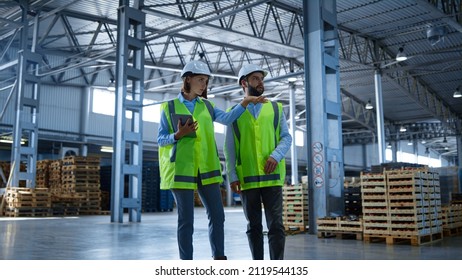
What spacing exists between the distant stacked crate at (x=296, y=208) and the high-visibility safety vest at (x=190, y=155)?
628 centimetres

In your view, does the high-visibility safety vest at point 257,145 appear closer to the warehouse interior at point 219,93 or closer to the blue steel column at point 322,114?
the warehouse interior at point 219,93

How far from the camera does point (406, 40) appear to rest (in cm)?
1875

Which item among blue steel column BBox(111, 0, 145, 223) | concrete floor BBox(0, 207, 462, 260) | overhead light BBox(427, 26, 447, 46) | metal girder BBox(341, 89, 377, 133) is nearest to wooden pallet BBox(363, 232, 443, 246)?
concrete floor BBox(0, 207, 462, 260)

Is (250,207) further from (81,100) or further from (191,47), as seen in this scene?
(81,100)

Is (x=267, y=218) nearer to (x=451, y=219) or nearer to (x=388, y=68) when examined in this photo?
(x=451, y=219)

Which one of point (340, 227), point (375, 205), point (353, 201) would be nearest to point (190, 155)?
point (375, 205)

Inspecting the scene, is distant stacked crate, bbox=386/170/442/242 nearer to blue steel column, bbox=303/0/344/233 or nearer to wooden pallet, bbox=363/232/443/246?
wooden pallet, bbox=363/232/443/246

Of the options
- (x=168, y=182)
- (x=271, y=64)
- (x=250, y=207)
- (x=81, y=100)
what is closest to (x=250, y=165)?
(x=250, y=207)

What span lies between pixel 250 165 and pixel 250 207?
1.13 feet

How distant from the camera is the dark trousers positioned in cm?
350

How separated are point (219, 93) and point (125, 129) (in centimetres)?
566

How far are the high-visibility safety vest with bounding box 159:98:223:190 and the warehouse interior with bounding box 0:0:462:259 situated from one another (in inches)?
92.9

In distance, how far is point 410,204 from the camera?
6965 mm

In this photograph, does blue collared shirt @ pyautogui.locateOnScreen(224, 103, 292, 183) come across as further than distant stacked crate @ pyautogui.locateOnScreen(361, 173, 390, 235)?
No
